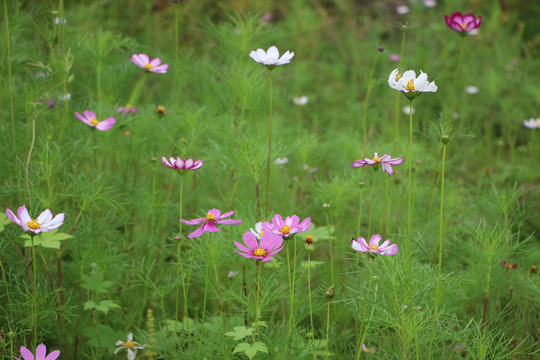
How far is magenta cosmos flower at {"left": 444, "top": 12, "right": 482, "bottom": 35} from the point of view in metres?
1.92

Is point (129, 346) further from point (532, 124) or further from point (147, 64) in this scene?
point (532, 124)

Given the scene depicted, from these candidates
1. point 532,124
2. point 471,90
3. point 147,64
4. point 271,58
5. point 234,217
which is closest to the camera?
point 271,58

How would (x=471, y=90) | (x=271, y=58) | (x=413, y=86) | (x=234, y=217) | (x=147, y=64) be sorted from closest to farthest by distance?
(x=413, y=86)
(x=271, y=58)
(x=234, y=217)
(x=147, y=64)
(x=471, y=90)

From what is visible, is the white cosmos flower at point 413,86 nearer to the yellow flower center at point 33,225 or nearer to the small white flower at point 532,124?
the yellow flower center at point 33,225

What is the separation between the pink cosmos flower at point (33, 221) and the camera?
1152mm

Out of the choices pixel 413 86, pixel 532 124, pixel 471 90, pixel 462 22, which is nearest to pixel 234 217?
pixel 413 86

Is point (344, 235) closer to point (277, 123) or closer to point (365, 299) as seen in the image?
point (277, 123)

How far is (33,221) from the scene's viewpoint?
3.96ft

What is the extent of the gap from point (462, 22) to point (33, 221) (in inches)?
63.0

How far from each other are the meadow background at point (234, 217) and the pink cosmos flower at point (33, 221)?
0.14 ft

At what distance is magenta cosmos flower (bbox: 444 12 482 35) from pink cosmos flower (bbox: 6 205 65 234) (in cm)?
148

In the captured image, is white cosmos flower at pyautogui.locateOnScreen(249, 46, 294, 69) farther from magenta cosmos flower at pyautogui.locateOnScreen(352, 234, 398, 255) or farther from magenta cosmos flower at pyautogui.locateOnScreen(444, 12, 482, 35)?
magenta cosmos flower at pyautogui.locateOnScreen(444, 12, 482, 35)

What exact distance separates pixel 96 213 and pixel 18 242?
459 mm

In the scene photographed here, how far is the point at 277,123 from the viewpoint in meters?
2.52
